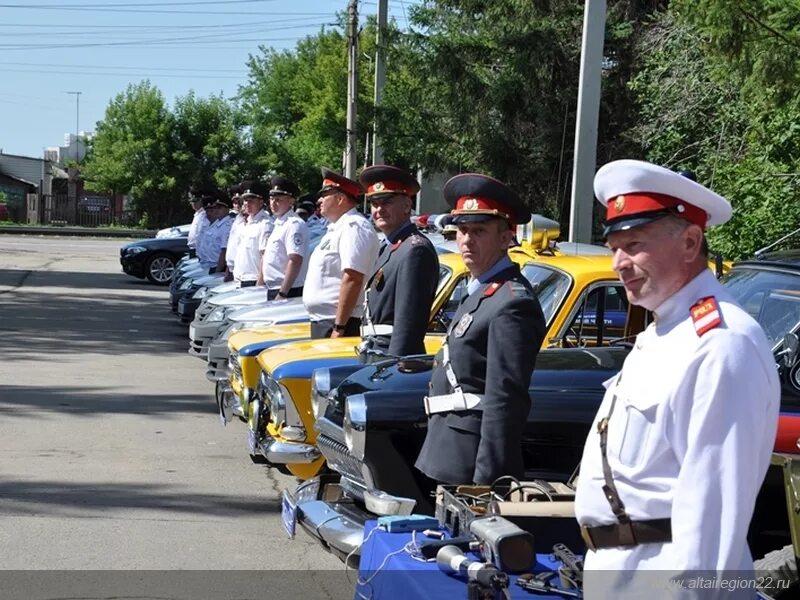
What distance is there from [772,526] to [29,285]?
2170cm

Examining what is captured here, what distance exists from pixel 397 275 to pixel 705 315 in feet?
13.4

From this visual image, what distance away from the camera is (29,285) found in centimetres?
2488

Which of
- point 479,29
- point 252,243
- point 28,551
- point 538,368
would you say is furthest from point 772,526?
point 479,29

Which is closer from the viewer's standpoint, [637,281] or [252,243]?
[637,281]

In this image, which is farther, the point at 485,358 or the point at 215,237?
the point at 215,237

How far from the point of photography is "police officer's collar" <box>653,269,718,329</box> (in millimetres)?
2817

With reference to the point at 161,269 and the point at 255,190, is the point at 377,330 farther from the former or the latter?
the point at 161,269

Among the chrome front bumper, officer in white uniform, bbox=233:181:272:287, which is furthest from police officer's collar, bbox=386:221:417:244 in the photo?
officer in white uniform, bbox=233:181:272:287

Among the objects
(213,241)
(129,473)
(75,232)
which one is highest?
(213,241)

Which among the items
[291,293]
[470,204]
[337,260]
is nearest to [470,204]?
[470,204]

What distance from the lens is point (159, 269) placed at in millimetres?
26234

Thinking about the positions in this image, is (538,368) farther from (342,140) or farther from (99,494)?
(342,140)

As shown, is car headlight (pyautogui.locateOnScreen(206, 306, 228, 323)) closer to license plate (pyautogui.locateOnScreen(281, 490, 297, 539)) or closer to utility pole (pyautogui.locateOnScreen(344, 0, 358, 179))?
license plate (pyautogui.locateOnScreen(281, 490, 297, 539))

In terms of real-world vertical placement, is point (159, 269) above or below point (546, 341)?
below
